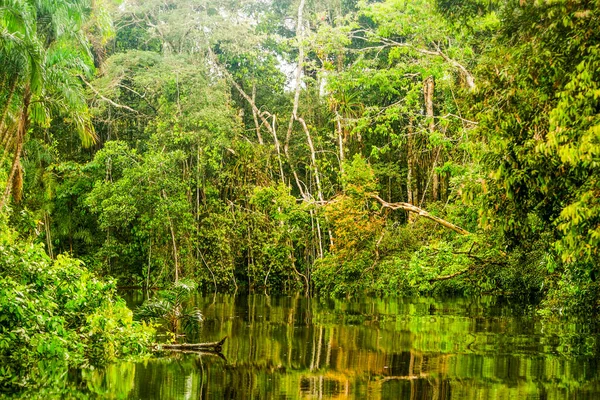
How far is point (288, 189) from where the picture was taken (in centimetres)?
2409

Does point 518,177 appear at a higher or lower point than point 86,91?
lower

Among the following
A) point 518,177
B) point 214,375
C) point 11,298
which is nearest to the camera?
point 214,375

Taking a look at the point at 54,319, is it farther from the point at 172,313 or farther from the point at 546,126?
the point at 546,126

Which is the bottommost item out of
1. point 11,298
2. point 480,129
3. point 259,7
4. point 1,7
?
point 11,298

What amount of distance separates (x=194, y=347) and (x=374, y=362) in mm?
2686

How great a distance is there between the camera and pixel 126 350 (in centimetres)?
910

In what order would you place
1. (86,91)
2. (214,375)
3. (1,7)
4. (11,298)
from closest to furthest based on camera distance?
(214,375), (11,298), (1,7), (86,91)

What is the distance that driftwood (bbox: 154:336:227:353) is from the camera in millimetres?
9391

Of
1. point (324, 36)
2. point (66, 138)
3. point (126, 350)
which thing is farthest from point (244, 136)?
point (126, 350)

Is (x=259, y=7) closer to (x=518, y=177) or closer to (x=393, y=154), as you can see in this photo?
(x=393, y=154)

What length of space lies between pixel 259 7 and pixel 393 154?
9.02 meters

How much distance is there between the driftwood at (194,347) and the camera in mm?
9391

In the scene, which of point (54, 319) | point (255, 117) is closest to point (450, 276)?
point (54, 319)

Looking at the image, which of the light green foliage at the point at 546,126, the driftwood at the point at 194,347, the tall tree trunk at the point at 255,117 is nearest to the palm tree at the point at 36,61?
the driftwood at the point at 194,347
